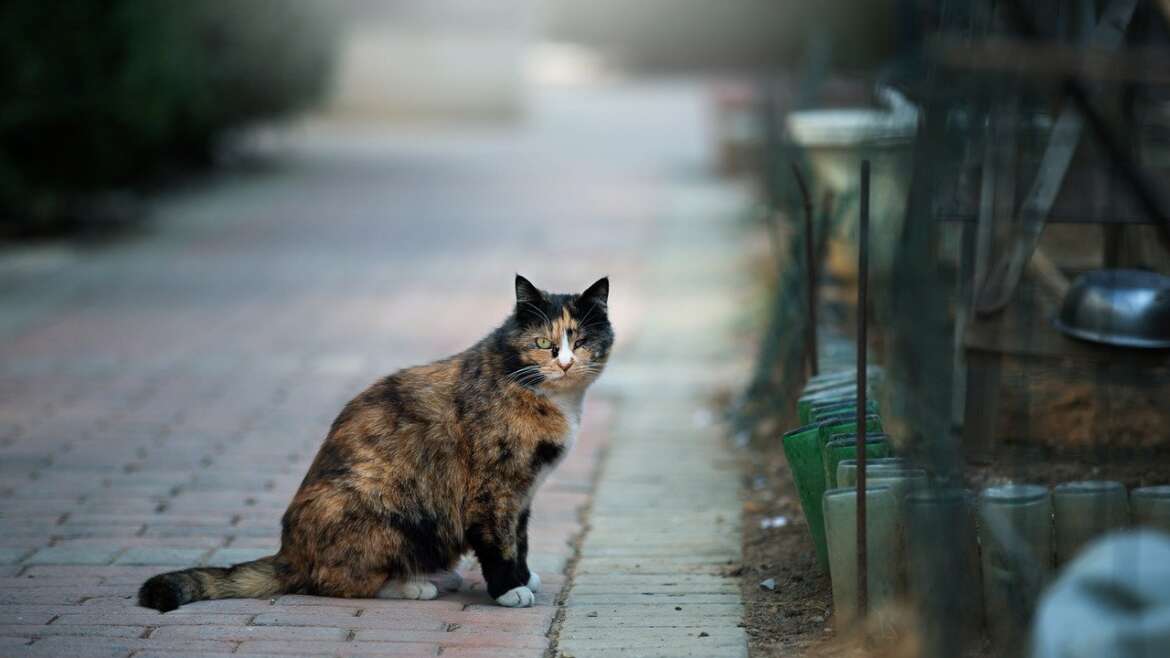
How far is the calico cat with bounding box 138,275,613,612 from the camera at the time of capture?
4.21 metres

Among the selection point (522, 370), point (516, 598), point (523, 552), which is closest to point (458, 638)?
point (516, 598)

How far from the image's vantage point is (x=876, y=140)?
6449 millimetres

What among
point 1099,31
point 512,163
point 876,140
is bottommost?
point 512,163

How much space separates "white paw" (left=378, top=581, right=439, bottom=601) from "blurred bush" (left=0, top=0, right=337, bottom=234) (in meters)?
7.99

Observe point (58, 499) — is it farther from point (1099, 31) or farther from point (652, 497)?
point (1099, 31)

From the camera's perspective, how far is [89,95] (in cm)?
1157

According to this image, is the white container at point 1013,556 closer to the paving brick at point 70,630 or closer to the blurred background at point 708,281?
the blurred background at point 708,281

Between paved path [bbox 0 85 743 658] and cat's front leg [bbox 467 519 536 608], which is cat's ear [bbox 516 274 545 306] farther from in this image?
paved path [bbox 0 85 743 658]

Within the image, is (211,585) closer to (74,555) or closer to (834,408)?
(74,555)

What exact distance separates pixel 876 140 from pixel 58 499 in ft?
12.9

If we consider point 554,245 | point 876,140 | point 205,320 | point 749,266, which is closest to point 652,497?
point 876,140

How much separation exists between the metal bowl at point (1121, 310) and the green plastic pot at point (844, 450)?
4.42 ft

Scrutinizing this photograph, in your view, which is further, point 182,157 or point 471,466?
point 182,157

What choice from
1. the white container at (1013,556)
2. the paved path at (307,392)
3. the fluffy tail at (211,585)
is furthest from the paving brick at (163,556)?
the white container at (1013,556)
